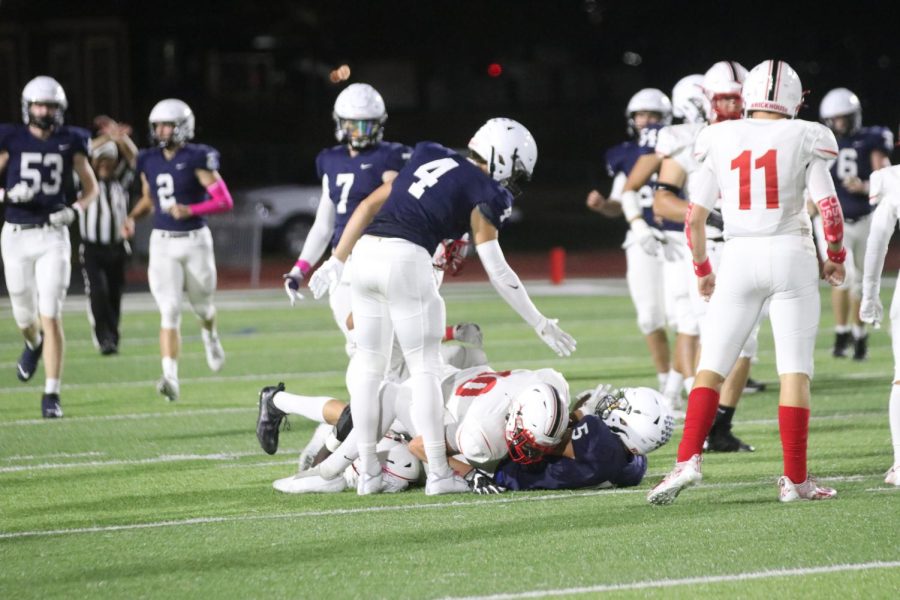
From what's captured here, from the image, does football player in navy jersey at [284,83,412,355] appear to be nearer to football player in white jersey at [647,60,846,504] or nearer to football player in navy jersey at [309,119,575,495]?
football player in navy jersey at [309,119,575,495]

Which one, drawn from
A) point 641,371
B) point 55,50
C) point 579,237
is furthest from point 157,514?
point 55,50

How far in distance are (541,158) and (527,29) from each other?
307 cm

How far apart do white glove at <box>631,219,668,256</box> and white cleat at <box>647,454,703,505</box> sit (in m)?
2.61

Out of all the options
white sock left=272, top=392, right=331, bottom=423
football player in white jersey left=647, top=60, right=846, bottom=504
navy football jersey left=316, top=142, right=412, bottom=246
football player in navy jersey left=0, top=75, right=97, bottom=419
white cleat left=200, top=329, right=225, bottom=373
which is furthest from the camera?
white cleat left=200, top=329, right=225, bottom=373

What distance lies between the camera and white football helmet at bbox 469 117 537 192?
5.80 m

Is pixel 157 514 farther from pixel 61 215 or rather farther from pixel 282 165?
pixel 282 165

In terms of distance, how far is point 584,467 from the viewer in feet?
18.6

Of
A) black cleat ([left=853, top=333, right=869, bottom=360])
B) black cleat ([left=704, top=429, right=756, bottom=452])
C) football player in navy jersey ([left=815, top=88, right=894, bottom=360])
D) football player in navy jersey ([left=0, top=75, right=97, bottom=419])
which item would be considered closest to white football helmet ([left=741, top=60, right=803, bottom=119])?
black cleat ([left=704, top=429, right=756, bottom=452])

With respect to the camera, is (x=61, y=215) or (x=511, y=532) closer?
(x=511, y=532)

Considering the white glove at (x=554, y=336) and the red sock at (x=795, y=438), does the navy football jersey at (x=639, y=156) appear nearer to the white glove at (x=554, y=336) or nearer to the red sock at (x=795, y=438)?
the white glove at (x=554, y=336)

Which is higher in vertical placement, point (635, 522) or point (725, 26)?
point (725, 26)

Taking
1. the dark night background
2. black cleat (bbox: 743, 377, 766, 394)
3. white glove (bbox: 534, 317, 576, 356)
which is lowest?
black cleat (bbox: 743, 377, 766, 394)

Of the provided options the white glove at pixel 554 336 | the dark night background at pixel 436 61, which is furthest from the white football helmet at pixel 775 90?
the dark night background at pixel 436 61

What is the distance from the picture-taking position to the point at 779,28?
101ft
